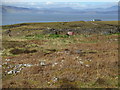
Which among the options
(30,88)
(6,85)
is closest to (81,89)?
(30,88)

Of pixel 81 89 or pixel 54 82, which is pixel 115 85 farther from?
pixel 54 82

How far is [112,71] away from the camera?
17.1 metres

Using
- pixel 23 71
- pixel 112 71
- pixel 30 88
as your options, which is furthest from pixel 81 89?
pixel 23 71

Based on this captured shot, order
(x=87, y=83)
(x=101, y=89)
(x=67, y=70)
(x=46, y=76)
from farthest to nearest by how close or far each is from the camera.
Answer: (x=67, y=70), (x=46, y=76), (x=87, y=83), (x=101, y=89)

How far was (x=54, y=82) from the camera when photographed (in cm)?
1509

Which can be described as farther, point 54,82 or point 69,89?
point 54,82

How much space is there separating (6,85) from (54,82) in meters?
3.77

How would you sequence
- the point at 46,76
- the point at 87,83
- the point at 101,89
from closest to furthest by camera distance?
the point at 101,89
the point at 87,83
the point at 46,76

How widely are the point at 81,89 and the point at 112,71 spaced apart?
4.86 m

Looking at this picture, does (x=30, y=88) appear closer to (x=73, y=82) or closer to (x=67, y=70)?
(x=73, y=82)

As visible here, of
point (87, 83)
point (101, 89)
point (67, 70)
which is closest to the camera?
point (101, 89)

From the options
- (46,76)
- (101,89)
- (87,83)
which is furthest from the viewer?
(46,76)

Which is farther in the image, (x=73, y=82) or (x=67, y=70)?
(x=67, y=70)

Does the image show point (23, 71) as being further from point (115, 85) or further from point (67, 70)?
point (115, 85)
